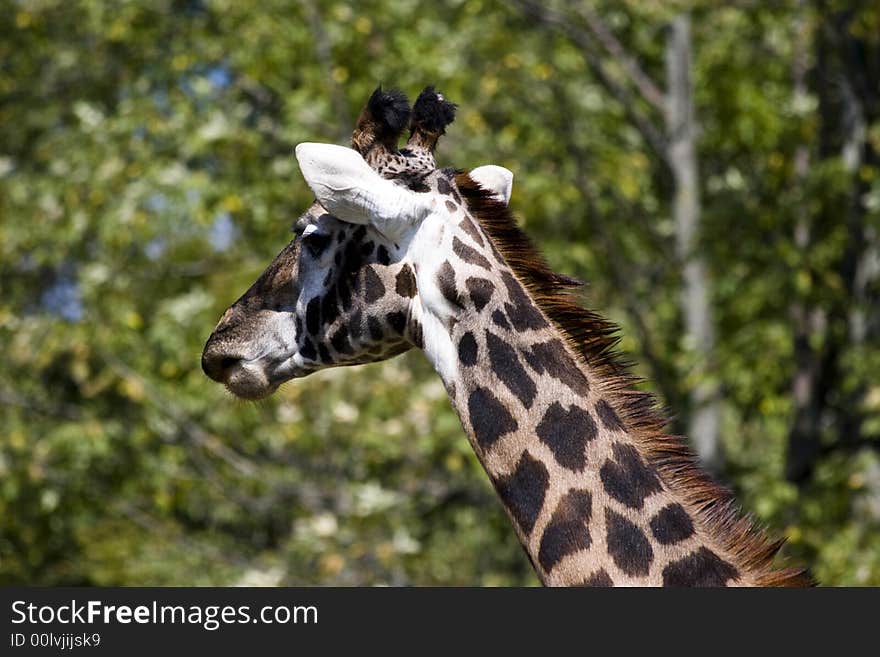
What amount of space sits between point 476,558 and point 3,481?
4792 mm

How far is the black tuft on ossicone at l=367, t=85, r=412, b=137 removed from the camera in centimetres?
465

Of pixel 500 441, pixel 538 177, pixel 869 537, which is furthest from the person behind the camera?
pixel 538 177

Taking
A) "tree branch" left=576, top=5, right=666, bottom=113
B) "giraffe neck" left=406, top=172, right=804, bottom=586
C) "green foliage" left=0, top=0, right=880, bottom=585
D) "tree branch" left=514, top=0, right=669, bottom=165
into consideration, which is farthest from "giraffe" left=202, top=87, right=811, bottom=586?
"tree branch" left=576, top=5, right=666, bottom=113

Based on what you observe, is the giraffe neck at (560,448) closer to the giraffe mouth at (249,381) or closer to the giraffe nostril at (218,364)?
the giraffe mouth at (249,381)

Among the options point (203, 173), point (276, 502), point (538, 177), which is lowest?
point (276, 502)

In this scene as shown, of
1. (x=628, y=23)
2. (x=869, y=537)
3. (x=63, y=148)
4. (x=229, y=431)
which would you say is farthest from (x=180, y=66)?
(x=869, y=537)

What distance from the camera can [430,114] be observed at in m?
4.75

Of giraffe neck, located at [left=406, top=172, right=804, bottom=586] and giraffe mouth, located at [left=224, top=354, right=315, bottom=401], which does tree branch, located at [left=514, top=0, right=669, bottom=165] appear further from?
giraffe neck, located at [left=406, top=172, right=804, bottom=586]

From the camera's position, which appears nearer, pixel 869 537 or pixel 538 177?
pixel 869 537

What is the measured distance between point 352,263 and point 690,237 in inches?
301

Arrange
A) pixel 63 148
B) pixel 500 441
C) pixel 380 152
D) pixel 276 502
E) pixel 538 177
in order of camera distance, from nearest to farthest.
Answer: pixel 500 441, pixel 380 152, pixel 538 177, pixel 276 502, pixel 63 148

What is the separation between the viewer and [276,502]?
12.7 meters

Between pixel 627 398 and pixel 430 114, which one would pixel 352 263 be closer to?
pixel 430 114

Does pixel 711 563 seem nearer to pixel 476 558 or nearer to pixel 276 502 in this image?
pixel 276 502
